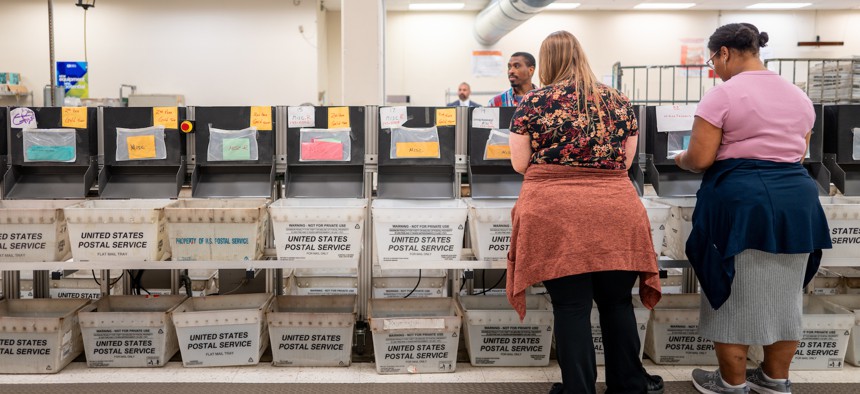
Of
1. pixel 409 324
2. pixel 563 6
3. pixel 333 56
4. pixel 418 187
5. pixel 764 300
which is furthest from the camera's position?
pixel 333 56

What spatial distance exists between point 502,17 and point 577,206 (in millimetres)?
5789

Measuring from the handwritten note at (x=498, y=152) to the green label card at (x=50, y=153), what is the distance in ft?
6.14

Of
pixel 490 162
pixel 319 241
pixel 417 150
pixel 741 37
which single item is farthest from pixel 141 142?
pixel 741 37

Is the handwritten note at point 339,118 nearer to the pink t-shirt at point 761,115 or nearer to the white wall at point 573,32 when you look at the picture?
the pink t-shirt at point 761,115

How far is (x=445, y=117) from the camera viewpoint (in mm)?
2879

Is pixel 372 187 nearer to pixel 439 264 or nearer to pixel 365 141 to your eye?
pixel 365 141

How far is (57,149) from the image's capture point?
287 cm

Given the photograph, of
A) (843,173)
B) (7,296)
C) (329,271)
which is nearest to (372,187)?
(329,271)

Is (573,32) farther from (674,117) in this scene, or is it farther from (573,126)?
(573,126)

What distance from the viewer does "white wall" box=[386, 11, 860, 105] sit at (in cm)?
935

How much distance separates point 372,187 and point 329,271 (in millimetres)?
1092

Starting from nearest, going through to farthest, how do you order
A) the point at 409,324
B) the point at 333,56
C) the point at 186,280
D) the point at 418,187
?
1. the point at 409,324
2. the point at 418,187
3. the point at 186,280
4. the point at 333,56

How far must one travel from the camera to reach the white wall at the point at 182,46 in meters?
8.43

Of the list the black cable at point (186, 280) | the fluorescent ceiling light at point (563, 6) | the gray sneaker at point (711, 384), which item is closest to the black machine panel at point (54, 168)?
the black cable at point (186, 280)
